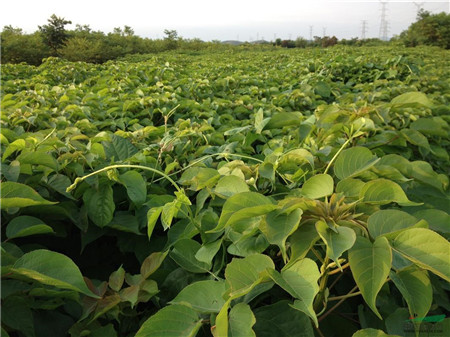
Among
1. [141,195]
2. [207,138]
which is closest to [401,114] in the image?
[207,138]

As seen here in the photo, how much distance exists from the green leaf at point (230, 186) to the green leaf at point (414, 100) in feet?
3.06

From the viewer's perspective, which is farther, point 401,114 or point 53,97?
point 53,97

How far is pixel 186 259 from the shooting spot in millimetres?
946

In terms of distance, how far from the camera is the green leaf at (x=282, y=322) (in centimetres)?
71

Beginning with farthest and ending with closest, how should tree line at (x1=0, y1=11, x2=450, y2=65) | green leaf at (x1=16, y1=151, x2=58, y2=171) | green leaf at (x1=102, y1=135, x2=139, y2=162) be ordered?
1. tree line at (x1=0, y1=11, x2=450, y2=65)
2. green leaf at (x1=102, y1=135, x2=139, y2=162)
3. green leaf at (x1=16, y1=151, x2=58, y2=171)

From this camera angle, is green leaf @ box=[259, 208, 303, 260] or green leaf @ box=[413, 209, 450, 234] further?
green leaf @ box=[413, 209, 450, 234]

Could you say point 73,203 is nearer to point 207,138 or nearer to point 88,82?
point 207,138

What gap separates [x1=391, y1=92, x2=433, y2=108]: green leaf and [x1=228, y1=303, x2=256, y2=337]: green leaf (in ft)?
3.90

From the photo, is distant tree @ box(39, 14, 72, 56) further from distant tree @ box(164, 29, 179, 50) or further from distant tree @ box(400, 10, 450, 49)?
distant tree @ box(400, 10, 450, 49)

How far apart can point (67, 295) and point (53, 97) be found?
2.40m

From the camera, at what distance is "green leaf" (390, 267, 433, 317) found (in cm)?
62

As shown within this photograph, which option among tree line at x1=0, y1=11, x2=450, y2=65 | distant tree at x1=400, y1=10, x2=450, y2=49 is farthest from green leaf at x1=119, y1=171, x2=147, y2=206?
distant tree at x1=400, y1=10, x2=450, y2=49

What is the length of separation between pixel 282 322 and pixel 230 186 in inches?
14.4

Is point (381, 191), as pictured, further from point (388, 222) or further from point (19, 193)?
point (19, 193)
